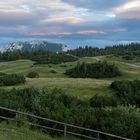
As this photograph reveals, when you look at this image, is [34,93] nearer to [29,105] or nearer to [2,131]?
[29,105]

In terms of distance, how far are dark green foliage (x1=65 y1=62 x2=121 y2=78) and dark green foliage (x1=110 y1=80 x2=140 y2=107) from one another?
109 ft

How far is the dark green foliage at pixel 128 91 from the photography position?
41.8 metres

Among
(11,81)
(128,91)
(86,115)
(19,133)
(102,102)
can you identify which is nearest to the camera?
(19,133)

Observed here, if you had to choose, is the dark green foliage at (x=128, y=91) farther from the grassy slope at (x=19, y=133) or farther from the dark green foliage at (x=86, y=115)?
the grassy slope at (x=19, y=133)

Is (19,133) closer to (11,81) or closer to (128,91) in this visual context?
(128,91)

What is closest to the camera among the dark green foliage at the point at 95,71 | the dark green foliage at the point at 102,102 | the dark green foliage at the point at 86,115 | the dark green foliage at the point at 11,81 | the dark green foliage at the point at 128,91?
the dark green foliage at the point at 86,115

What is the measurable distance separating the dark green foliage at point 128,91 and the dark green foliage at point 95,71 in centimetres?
3317

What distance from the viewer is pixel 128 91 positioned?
44938 mm

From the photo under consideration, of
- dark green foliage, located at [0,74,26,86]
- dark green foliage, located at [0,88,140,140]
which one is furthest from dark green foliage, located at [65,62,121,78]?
dark green foliage, located at [0,88,140,140]

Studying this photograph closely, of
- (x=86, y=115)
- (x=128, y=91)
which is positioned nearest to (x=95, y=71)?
(x=128, y=91)

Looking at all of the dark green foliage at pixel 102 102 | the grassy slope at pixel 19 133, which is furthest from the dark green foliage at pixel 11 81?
the grassy slope at pixel 19 133

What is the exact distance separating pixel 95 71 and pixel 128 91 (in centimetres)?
4218

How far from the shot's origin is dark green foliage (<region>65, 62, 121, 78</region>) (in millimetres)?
82000

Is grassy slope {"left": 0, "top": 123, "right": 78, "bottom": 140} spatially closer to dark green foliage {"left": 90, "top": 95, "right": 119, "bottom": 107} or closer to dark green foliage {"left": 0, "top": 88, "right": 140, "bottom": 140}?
dark green foliage {"left": 0, "top": 88, "right": 140, "bottom": 140}
